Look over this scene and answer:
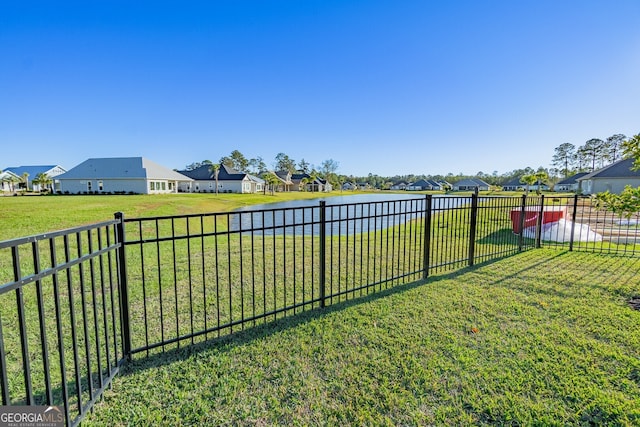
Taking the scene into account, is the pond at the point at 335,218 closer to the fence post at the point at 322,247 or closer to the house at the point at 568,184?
the fence post at the point at 322,247

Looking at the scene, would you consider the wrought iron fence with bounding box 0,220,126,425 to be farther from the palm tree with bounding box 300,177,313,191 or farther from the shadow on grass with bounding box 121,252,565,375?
the palm tree with bounding box 300,177,313,191

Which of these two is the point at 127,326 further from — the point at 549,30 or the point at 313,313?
the point at 549,30

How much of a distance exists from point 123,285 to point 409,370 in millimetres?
2772

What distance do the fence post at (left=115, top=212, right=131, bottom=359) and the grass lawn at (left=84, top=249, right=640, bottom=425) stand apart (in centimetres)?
25

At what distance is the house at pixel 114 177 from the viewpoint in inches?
1516

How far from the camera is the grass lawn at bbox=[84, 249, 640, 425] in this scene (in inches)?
87.4

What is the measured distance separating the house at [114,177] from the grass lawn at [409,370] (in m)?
41.7

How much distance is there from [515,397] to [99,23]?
1366 centimetres

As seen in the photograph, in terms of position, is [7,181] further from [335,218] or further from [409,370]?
[409,370]

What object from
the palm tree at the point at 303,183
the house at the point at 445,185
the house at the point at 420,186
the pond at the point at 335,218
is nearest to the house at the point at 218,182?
the palm tree at the point at 303,183

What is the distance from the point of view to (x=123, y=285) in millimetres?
2736

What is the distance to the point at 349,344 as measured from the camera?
10.5ft

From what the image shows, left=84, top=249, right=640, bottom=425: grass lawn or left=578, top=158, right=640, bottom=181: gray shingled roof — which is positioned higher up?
left=578, top=158, right=640, bottom=181: gray shingled roof

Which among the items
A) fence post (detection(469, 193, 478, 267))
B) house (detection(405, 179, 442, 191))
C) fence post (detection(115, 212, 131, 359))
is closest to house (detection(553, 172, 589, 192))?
house (detection(405, 179, 442, 191))
